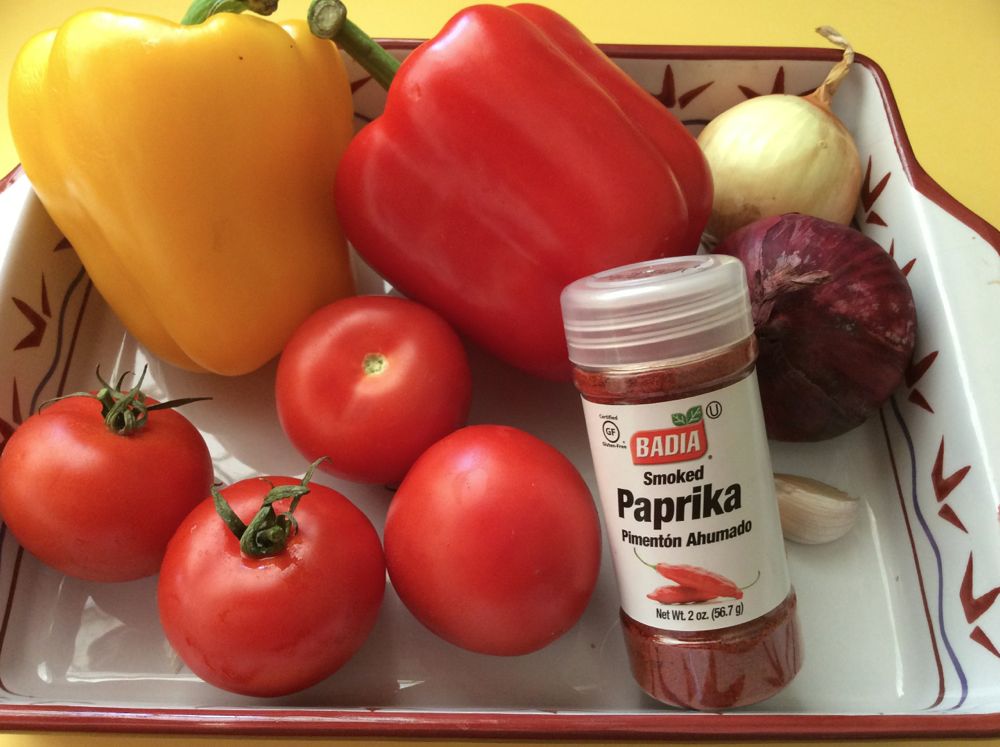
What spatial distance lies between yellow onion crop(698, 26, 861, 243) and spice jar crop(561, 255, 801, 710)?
0.27 metres

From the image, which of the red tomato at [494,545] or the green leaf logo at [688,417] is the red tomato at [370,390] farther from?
the green leaf logo at [688,417]

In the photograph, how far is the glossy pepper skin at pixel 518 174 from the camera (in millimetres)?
782

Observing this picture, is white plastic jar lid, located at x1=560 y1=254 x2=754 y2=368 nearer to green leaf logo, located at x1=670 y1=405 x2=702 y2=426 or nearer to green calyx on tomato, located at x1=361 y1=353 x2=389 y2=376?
green leaf logo, located at x1=670 y1=405 x2=702 y2=426

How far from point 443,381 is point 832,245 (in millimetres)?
395

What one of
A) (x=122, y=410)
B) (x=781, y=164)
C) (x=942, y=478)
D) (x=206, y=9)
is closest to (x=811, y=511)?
(x=942, y=478)

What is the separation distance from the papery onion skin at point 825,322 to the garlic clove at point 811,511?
0.20 ft

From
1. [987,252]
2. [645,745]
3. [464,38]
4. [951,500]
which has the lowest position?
[645,745]

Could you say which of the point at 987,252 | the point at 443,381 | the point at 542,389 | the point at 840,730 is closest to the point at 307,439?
the point at 443,381

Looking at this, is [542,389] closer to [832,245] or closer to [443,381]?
[443,381]

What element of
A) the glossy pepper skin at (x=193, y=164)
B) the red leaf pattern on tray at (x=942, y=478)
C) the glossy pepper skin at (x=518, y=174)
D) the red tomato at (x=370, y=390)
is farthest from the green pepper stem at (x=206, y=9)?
the red leaf pattern on tray at (x=942, y=478)

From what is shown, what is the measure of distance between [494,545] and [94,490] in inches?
13.5

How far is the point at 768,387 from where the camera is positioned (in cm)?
82

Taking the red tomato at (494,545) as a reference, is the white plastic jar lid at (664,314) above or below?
above

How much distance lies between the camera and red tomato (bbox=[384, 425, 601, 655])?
0.67 meters
